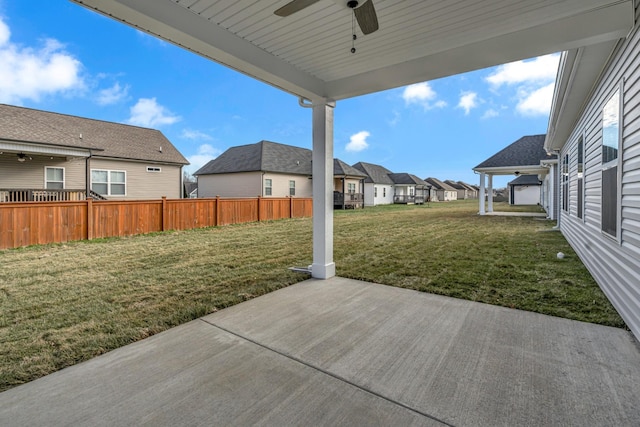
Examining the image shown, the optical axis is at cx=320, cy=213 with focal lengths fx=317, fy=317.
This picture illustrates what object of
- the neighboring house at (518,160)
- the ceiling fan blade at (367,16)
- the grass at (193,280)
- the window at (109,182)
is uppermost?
the neighboring house at (518,160)

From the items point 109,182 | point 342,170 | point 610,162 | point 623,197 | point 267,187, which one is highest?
point 342,170

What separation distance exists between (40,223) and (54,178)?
5415 millimetres

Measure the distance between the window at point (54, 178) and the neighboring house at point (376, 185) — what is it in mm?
21830

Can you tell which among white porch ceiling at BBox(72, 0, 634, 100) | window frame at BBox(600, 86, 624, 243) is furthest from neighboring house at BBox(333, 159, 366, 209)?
white porch ceiling at BBox(72, 0, 634, 100)

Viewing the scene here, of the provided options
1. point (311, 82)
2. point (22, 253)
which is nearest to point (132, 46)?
point (22, 253)

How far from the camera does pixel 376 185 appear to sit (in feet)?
103

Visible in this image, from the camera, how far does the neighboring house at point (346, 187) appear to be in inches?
931

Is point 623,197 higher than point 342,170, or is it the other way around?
point 342,170

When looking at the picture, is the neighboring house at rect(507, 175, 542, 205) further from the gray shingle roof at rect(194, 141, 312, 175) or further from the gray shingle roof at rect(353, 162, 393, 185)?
the gray shingle roof at rect(194, 141, 312, 175)

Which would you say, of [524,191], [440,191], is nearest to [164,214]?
[524,191]

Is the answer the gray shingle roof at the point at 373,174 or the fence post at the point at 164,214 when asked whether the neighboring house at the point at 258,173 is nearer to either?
the gray shingle roof at the point at 373,174

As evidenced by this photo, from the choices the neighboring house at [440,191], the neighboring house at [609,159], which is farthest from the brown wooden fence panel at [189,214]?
the neighboring house at [440,191]

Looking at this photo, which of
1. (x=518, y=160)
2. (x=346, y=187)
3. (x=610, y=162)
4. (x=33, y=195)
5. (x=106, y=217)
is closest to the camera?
(x=610, y=162)

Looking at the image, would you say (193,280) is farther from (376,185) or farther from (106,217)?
(376,185)
